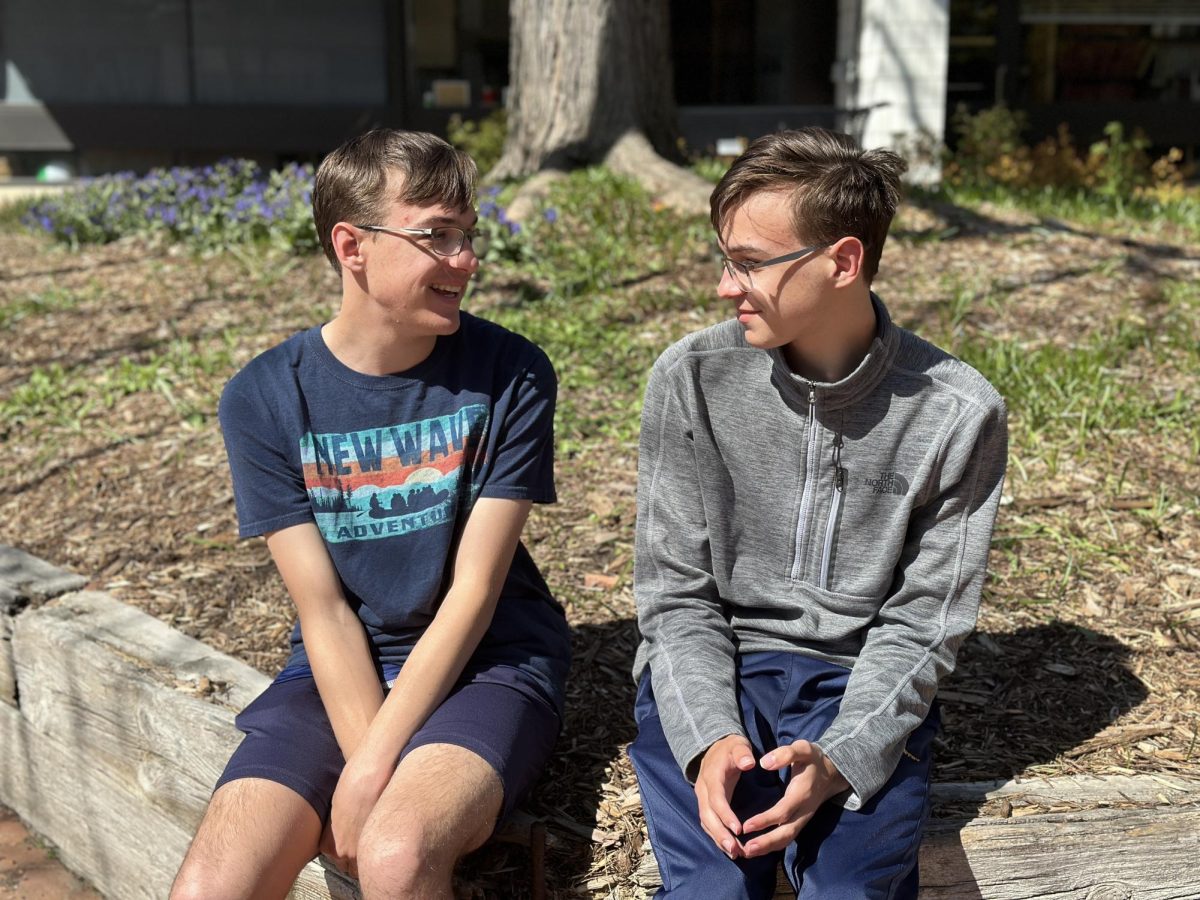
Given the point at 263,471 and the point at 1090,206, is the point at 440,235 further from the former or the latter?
the point at 1090,206

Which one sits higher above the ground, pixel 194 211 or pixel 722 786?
pixel 194 211

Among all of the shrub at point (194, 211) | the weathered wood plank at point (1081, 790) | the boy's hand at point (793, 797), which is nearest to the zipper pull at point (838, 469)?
the boy's hand at point (793, 797)

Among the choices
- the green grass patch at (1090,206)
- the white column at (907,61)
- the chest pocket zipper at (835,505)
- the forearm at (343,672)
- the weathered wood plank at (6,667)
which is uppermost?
the white column at (907,61)

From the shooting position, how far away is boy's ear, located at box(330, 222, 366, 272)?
2367mm

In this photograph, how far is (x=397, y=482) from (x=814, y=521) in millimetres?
818

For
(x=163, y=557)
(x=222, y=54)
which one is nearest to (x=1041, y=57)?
(x=222, y=54)

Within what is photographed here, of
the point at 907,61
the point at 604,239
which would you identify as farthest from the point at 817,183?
the point at 907,61

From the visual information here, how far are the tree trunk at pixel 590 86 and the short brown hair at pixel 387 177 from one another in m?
4.54

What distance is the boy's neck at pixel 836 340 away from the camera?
7.25ft

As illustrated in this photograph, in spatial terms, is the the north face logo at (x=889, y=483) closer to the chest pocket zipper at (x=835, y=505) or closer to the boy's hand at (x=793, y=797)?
the chest pocket zipper at (x=835, y=505)

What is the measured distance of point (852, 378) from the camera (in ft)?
7.23

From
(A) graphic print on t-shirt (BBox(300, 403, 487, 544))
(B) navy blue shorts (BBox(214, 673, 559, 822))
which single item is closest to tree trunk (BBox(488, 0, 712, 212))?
(A) graphic print on t-shirt (BBox(300, 403, 487, 544))

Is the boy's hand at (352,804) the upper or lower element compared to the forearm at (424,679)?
lower

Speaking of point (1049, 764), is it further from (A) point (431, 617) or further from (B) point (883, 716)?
(A) point (431, 617)
